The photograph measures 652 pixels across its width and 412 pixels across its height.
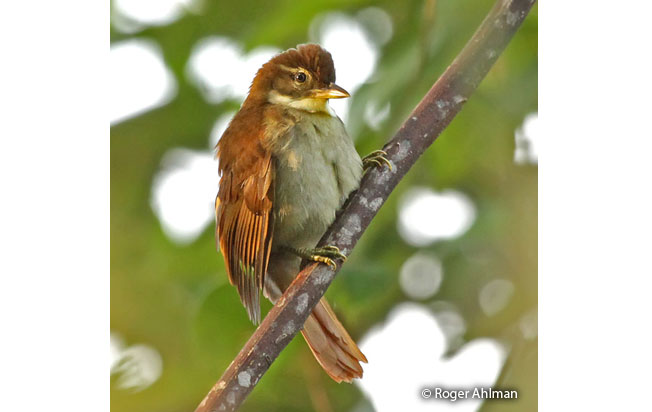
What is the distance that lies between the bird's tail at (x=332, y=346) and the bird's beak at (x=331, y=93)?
77 centimetres

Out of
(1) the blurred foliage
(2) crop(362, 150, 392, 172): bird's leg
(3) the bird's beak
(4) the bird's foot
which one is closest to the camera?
(4) the bird's foot

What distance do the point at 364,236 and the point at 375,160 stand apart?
356 millimetres

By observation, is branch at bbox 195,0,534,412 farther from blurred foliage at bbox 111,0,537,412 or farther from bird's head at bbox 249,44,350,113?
bird's head at bbox 249,44,350,113

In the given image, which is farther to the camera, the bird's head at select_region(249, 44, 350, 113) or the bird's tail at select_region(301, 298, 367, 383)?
the bird's head at select_region(249, 44, 350, 113)

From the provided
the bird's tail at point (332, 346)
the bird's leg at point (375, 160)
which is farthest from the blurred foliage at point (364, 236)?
the bird's leg at point (375, 160)

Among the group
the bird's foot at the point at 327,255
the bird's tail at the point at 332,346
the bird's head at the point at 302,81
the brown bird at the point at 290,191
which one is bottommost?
the bird's tail at the point at 332,346

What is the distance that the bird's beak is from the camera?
3232 mm

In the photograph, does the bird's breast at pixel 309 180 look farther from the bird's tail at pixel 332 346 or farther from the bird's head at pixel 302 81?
the bird's tail at pixel 332 346

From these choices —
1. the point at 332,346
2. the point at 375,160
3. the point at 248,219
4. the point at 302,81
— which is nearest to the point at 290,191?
the point at 248,219

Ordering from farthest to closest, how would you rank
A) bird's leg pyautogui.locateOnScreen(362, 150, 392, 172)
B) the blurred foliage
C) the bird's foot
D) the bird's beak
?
the bird's beak, the blurred foliage, bird's leg pyautogui.locateOnScreen(362, 150, 392, 172), the bird's foot

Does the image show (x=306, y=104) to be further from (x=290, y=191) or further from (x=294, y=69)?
(x=290, y=191)

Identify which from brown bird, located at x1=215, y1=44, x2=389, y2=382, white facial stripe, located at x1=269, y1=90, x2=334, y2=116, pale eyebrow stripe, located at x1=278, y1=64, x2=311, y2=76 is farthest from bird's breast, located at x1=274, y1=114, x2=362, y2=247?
pale eyebrow stripe, located at x1=278, y1=64, x2=311, y2=76

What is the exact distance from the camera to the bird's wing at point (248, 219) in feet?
10.0

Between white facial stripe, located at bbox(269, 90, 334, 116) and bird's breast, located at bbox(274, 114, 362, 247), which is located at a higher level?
white facial stripe, located at bbox(269, 90, 334, 116)
